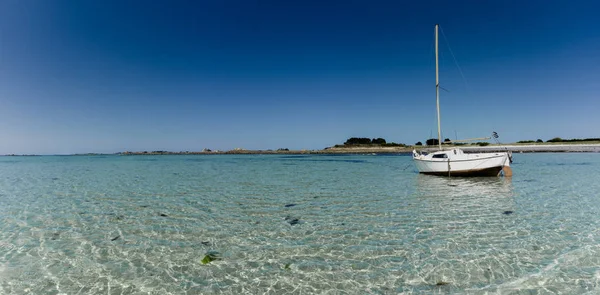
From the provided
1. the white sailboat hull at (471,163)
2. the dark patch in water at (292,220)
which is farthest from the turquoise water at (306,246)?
the white sailboat hull at (471,163)

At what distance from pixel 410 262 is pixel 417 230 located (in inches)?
115

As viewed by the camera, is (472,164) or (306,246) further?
(472,164)

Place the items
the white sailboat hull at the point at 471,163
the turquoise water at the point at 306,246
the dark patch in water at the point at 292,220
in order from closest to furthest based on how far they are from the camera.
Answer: the turquoise water at the point at 306,246
the dark patch in water at the point at 292,220
the white sailboat hull at the point at 471,163

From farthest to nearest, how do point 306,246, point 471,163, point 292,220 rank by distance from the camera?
point 471,163 → point 292,220 → point 306,246

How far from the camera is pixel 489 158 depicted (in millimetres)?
25875

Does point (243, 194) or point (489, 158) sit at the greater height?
point (489, 158)

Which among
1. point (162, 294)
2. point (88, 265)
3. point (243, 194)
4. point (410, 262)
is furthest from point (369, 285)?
point (243, 194)

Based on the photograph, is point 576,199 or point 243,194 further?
point 243,194

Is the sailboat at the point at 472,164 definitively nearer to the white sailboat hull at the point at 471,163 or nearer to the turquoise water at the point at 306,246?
the white sailboat hull at the point at 471,163

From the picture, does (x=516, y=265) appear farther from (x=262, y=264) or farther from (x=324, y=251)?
(x=262, y=264)

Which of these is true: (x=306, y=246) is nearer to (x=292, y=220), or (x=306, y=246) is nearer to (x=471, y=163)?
(x=292, y=220)

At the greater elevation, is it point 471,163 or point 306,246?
point 471,163

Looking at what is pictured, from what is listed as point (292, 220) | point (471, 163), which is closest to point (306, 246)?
point (292, 220)

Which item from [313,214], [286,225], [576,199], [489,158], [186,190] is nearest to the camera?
[286,225]
